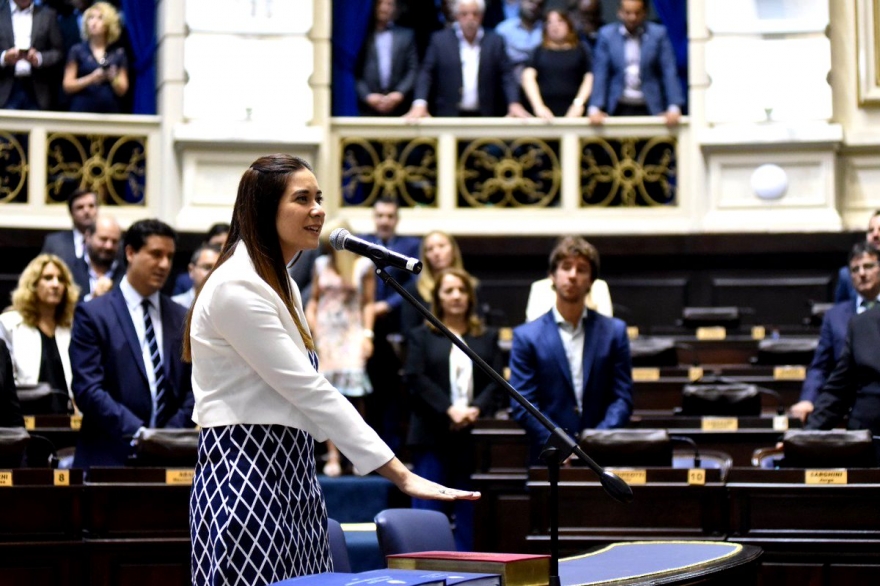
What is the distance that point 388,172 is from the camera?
998cm

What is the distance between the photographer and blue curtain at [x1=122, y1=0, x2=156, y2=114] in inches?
395

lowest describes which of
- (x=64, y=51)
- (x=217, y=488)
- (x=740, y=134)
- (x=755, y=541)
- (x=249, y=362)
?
(x=755, y=541)

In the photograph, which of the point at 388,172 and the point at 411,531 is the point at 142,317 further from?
the point at 388,172

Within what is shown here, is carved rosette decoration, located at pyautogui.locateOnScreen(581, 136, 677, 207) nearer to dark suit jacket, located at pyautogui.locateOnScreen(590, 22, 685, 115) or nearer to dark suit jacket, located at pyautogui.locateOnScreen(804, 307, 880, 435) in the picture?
dark suit jacket, located at pyautogui.locateOnScreen(590, 22, 685, 115)

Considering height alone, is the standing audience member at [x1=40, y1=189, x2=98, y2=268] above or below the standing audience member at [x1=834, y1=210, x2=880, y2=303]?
above

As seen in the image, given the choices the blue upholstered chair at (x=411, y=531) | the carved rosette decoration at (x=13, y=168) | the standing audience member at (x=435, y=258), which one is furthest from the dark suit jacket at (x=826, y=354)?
the carved rosette decoration at (x=13, y=168)

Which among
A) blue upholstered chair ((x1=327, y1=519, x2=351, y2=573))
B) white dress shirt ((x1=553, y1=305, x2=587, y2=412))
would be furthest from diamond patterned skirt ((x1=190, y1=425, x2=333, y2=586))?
white dress shirt ((x1=553, y1=305, x2=587, y2=412))

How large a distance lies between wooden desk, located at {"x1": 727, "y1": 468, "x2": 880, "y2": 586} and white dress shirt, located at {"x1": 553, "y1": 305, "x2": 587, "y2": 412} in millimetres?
831

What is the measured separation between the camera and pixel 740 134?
31.4 feet

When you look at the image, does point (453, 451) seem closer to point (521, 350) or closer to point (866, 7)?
point (521, 350)

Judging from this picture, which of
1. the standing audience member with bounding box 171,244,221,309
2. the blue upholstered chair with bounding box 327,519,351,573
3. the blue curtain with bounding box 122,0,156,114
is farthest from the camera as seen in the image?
the blue curtain with bounding box 122,0,156,114

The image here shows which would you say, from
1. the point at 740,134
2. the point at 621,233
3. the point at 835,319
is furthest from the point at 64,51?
the point at 835,319

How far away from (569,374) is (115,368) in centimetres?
171

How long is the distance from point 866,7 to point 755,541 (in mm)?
6079
